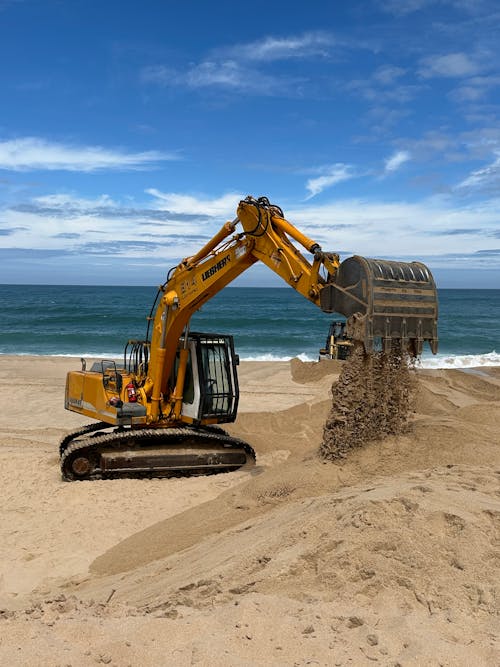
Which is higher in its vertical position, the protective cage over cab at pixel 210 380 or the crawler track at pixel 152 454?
the protective cage over cab at pixel 210 380

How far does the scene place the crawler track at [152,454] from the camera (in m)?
9.95

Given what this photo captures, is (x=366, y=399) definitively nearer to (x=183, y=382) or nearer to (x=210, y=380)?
(x=210, y=380)

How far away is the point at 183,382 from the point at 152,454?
1314mm

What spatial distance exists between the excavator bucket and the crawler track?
150 inches

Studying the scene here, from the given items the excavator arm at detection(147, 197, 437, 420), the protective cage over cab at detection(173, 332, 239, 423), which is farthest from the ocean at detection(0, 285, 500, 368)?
the excavator arm at detection(147, 197, 437, 420)

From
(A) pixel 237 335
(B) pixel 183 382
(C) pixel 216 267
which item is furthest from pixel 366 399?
(A) pixel 237 335

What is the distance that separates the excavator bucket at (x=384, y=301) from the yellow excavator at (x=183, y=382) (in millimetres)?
503

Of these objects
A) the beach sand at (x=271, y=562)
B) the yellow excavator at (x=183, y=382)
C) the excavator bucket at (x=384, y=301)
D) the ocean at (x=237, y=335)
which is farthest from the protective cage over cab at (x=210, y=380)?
the ocean at (x=237, y=335)

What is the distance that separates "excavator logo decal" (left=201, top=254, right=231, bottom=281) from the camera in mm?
9141

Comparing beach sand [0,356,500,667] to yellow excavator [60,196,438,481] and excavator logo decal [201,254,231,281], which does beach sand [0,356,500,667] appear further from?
excavator logo decal [201,254,231,281]

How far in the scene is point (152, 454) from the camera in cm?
1007

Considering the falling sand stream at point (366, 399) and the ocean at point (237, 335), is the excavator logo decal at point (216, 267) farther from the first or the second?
the ocean at point (237, 335)

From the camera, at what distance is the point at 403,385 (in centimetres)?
859

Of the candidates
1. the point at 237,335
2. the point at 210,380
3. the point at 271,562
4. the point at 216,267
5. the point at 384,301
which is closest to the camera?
the point at 271,562
